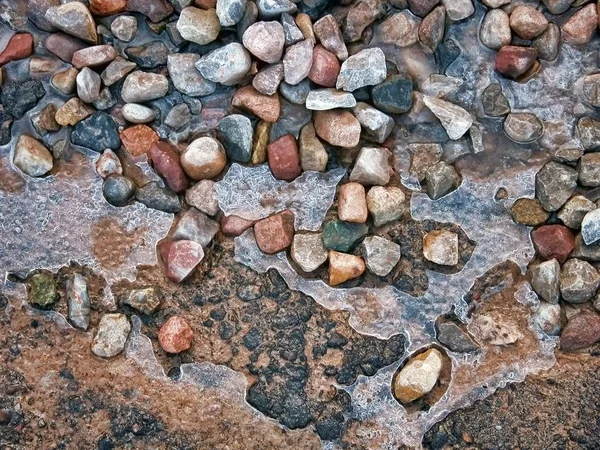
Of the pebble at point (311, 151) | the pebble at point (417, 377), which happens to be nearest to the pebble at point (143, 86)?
the pebble at point (311, 151)

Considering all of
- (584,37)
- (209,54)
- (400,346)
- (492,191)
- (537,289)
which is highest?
(584,37)

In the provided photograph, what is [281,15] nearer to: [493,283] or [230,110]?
[230,110]

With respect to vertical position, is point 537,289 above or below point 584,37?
below

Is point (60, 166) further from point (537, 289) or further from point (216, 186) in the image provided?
point (537, 289)

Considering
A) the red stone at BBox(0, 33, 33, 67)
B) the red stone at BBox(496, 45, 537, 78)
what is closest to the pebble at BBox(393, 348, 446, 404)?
the red stone at BBox(496, 45, 537, 78)

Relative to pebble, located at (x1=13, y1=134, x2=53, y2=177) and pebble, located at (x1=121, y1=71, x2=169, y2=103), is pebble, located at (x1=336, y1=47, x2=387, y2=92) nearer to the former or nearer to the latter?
pebble, located at (x1=121, y1=71, x2=169, y2=103)

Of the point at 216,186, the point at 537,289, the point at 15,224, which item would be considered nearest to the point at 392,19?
the point at 216,186
